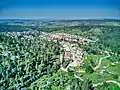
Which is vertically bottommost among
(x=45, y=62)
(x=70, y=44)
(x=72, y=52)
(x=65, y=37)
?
(x=45, y=62)

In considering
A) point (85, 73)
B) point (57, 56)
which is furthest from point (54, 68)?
point (85, 73)

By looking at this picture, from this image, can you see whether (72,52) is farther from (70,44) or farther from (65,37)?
(65,37)

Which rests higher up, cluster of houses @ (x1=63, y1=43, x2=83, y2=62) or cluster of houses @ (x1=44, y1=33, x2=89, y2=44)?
cluster of houses @ (x1=44, y1=33, x2=89, y2=44)

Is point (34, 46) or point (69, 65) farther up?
point (34, 46)

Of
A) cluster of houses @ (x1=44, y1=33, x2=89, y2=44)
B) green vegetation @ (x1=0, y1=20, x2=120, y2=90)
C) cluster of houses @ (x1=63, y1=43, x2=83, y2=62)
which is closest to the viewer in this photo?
green vegetation @ (x1=0, y1=20, x2=120, y2=90)

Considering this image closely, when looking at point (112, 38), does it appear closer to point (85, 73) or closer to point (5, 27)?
point (85, 73)

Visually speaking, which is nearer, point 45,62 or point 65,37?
point 45,62

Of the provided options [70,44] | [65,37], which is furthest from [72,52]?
[65,37]

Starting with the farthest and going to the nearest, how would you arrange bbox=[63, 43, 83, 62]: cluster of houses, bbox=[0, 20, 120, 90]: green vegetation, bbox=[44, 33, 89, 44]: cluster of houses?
bbox=[44, 33, 89, 44]: cluster of houses, bbox=[63, 43, 83, 62]: cluster of houses, bbox=[0, 20, 120, 90]: green vegetation

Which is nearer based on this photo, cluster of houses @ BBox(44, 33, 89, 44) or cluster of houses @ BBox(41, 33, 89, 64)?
cluster of houses @ BBox(41, 33, 89, 64)

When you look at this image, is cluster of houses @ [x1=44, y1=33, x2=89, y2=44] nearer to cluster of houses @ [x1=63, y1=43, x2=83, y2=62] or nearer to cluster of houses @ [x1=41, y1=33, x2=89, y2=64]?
cluster of houses @ [x1=41, y1=33, x2=89, y2=64]

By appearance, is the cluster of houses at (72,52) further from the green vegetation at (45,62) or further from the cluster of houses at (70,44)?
the green vegetation at (45,62)
